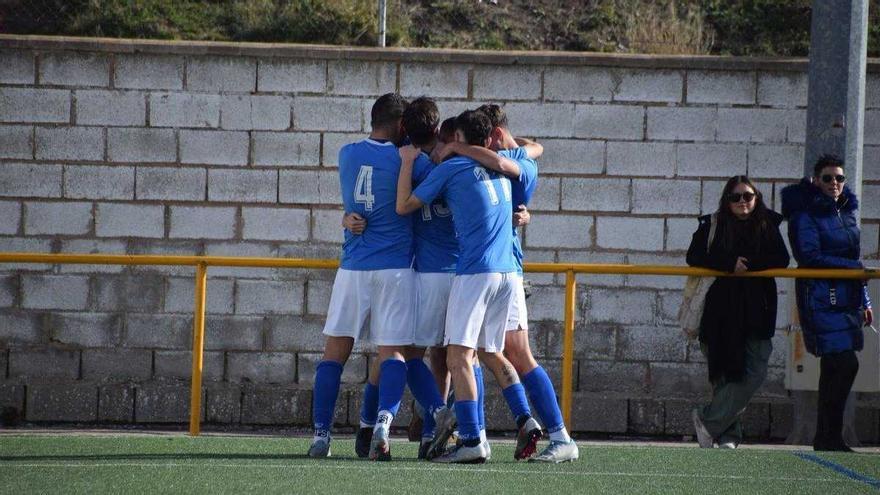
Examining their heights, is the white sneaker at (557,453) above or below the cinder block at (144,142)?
below

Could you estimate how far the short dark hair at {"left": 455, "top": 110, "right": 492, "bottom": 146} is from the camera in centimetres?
713

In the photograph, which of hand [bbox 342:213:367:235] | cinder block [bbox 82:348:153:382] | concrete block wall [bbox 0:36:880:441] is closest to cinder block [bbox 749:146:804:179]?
concrete block wall [bbox 0:36:880:441]

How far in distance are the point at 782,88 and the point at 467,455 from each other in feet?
15.4

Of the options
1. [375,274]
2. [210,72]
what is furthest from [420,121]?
[210,72]

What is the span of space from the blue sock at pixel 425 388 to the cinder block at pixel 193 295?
334 cm

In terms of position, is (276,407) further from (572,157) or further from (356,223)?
(356,223)

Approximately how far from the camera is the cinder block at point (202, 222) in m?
10.5

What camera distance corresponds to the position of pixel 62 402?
408 inches

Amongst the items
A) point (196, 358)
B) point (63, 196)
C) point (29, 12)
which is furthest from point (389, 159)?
point (29, 12)

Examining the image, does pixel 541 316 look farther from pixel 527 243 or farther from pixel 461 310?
pixel 461 310

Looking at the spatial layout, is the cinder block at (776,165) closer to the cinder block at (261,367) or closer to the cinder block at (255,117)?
the cinder block at (255,117)

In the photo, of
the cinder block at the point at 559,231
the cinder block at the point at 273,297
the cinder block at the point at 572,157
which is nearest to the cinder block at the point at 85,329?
the cinder block at the point at 273,297

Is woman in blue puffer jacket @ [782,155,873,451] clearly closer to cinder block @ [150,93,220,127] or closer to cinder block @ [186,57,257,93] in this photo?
cinder block @ [186,57,257,93]

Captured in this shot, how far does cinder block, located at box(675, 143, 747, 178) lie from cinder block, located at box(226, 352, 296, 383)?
3204 mm
